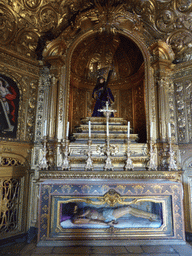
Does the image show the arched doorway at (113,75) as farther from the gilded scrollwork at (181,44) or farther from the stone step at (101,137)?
the stone step at (101,137)

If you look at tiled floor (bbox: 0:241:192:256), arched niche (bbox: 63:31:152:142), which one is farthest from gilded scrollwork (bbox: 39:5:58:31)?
tiled floor (bbox: 0:241:192:256)

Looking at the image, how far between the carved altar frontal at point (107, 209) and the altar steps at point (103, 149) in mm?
801

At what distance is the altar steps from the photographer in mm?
4617

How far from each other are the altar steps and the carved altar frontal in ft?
2.63

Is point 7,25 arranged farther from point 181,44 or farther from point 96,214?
point 96,214

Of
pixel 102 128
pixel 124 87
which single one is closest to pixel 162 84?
pixel 124 87

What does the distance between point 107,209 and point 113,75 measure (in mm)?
4372


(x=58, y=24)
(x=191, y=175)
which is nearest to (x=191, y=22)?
(x=58, y=24)

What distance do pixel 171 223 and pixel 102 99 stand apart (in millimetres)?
3526

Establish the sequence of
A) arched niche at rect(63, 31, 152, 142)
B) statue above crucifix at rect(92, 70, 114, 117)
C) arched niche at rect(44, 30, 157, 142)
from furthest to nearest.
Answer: statue above crucifix at rect(92, 70, 114, 117), arched niche at rect(63, 31, 152, 142), arched niche at rect(44, 30, 157, 142)

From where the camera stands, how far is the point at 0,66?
458 cm

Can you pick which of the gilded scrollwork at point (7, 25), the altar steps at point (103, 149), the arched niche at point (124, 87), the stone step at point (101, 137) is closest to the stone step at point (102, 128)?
the altar steps at point (103, 149)

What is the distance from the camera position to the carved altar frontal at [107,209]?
3562 mm

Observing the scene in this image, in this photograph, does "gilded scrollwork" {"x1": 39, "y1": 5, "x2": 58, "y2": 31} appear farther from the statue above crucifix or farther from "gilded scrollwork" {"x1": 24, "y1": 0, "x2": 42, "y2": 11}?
the statue above crucifix
